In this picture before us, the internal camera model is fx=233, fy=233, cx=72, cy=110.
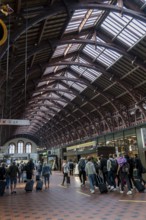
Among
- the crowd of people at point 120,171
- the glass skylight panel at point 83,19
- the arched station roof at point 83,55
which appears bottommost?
the crowd of people at point 120,171

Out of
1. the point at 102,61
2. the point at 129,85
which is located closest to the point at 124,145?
the point at 129,85

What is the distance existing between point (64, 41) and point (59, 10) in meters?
5.27

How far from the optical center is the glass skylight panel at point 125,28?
16.9m

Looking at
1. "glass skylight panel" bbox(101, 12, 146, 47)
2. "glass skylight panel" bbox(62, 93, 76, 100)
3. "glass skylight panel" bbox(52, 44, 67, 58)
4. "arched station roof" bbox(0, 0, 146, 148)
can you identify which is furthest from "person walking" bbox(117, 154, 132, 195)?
"glass skylight panel" bbox(62, 93, 76, 100)

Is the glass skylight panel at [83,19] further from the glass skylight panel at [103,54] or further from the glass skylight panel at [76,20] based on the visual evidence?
the glass skylight panel at [103,54]

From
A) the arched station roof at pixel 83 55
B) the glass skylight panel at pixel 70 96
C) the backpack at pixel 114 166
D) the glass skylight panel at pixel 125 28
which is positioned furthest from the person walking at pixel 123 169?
the glass skylight panel at pixel 70 96

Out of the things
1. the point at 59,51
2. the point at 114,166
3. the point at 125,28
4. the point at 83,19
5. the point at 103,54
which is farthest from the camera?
the point at 103,54

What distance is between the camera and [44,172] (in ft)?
49.4

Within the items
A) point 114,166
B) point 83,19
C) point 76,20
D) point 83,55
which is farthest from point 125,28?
point 114,166

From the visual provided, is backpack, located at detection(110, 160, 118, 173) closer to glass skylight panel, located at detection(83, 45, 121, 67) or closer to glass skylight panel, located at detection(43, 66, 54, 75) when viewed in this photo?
glass skylight panel, located at detection(83, 45, 121, 67)

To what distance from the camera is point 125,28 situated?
1803 cm

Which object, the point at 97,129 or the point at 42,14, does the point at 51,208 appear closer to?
the point at 42,14

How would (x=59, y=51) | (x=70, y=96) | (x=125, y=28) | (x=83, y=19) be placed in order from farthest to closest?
(x=70, y=96) < (x=59, y=51) < (x=125, y=28) < (x=83, y=19)

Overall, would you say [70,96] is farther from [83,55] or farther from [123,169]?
[123,169]
